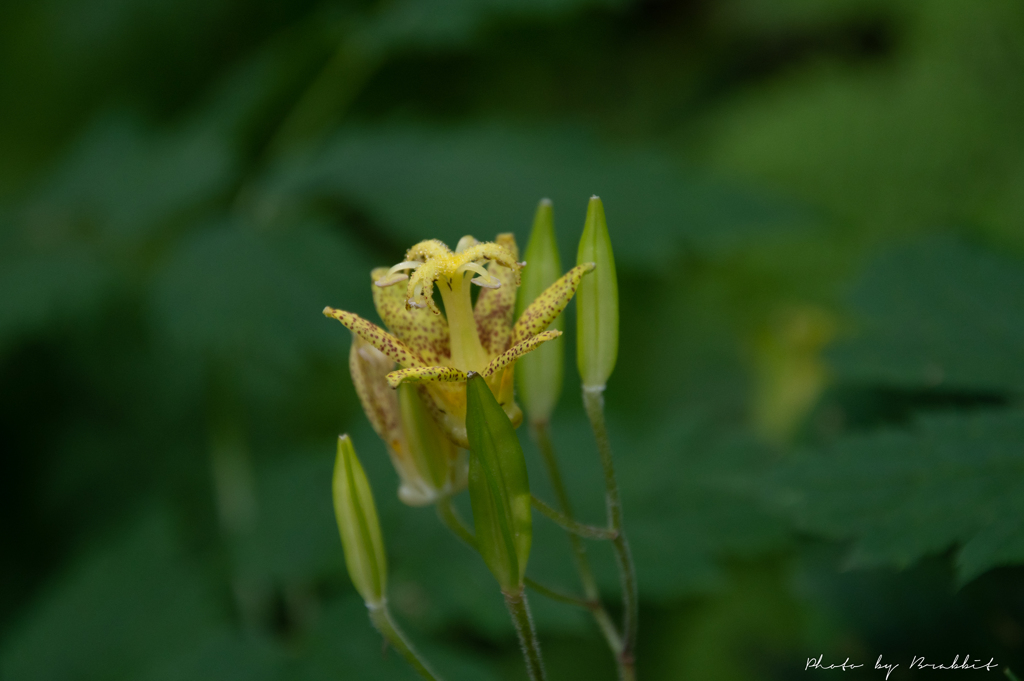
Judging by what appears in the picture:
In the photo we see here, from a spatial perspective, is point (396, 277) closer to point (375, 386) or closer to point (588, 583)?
point (375, 386)

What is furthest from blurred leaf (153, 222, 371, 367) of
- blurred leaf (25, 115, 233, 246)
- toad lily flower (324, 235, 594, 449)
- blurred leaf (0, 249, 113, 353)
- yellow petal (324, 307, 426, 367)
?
yellow petal (324, 307, 426, 367)

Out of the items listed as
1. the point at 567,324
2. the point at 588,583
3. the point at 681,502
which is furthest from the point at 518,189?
the point at 588,583

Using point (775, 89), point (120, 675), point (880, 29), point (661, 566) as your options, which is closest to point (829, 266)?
point (775, 89)

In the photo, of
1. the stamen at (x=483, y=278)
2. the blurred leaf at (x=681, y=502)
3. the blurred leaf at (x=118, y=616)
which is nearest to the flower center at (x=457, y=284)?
the stamen at (x=483, y=278)

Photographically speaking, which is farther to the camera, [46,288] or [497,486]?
[46,288]

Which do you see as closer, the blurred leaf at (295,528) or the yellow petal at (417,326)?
the yellow petal at (417,326)

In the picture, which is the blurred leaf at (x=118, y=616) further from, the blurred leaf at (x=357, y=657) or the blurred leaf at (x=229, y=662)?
the blurred leaf at (x=357, y=657)
